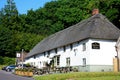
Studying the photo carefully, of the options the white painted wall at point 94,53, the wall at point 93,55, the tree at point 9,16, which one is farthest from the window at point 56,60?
the tree at point 9,16

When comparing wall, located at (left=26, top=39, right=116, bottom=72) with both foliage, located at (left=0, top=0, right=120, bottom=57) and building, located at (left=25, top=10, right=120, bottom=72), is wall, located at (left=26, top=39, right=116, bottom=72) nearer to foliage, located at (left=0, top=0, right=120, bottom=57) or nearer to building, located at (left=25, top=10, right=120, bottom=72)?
building, located at (left=25, top=10, right=120, bottom=72)

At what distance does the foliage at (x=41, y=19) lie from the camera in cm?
7156

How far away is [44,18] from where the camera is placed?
114 m

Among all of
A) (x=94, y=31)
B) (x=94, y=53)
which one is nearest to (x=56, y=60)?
Result: (x=94, y=31)

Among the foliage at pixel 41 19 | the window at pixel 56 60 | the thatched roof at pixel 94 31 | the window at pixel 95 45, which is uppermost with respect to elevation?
the foliage at pixel 41 19

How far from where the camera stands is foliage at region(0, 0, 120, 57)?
71.6 m

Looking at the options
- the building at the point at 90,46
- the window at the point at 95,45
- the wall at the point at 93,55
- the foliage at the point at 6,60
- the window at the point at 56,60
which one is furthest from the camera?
the foliage at the point at 6,60

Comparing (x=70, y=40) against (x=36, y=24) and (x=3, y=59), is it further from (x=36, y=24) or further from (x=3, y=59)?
(x=36, y=24)

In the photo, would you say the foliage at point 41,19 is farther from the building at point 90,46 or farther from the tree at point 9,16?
the building at point 90,46

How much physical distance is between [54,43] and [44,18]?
177 ft

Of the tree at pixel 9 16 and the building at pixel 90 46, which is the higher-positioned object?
the tree at pixel 9 16

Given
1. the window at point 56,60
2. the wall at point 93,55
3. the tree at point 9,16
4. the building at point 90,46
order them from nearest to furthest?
the wall at point 93,55 < the building at point 90,46 < the window at point 56,60 < the tree at point 9,16

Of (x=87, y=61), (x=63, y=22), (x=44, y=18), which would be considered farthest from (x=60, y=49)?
(x=44, y=18)

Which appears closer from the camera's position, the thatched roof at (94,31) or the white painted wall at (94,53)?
the white painted wall at (94,53)
